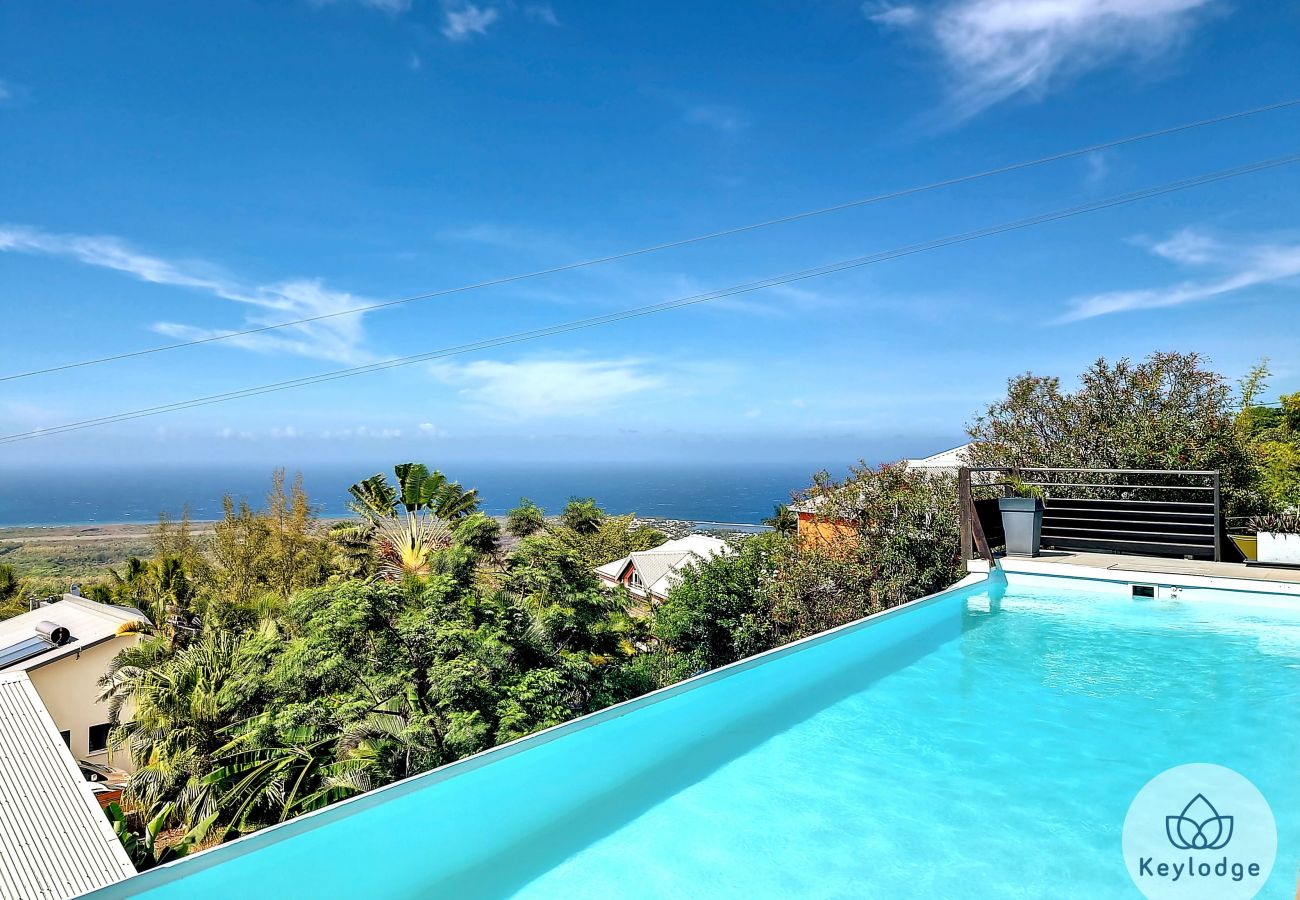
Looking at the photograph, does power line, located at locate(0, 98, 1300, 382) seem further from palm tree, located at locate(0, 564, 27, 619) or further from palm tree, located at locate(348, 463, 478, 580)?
palm tree, located at locate(0, 564, 27, 619)

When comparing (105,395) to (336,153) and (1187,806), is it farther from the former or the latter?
(1187,806)

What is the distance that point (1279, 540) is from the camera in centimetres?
884

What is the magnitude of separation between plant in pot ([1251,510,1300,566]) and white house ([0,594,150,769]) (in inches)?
794

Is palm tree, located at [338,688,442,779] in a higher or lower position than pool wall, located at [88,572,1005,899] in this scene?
lower

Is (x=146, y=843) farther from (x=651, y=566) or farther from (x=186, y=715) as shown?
(x=651, y=566)

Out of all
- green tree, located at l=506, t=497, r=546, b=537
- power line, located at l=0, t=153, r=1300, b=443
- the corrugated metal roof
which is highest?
power line, located at l=0, t=153, r=1300, b=443

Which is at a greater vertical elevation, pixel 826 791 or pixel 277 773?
pixel 826 791

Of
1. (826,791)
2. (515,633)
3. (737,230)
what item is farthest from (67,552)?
(826,791)

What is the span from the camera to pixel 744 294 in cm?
1839

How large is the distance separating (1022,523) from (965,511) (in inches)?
34.7

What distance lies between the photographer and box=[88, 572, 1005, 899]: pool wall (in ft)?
7.29

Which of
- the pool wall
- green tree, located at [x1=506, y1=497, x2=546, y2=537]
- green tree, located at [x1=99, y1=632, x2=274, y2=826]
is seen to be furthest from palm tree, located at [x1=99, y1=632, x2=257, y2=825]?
green tree, located at [x1=506, y1=497, x2=546, y2=537]

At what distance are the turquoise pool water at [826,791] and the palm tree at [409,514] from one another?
1464 cm

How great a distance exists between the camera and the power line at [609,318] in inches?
548
